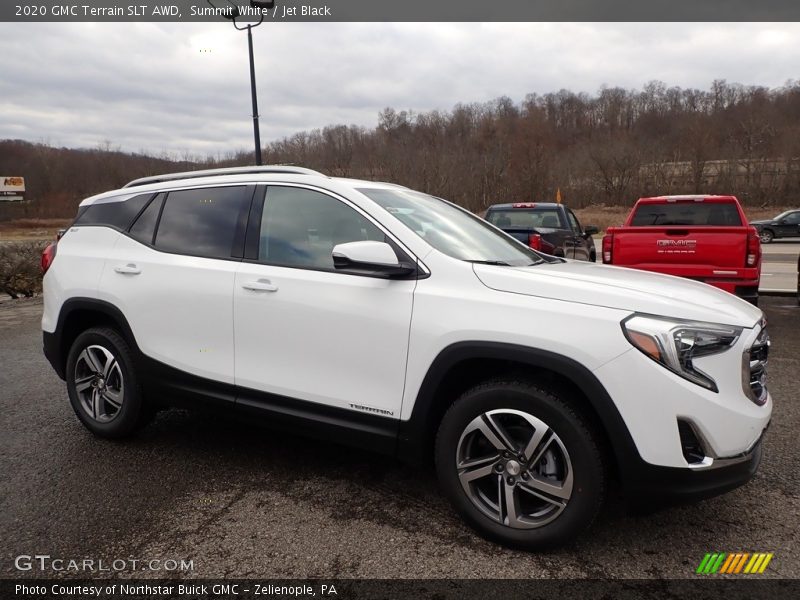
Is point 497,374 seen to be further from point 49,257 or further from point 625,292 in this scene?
point 49,257

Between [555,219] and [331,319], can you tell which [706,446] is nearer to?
Result: [331,319]

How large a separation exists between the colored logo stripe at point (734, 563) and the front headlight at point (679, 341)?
82 cm

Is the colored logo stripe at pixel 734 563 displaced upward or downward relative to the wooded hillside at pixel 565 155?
downward

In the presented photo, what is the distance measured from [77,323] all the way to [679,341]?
391cm

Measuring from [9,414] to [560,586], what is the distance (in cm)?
445

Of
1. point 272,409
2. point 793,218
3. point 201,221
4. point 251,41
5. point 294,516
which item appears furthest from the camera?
point 793,218

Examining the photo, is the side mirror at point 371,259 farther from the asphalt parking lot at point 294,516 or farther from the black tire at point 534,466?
the asphalt parking lot at point 294,516

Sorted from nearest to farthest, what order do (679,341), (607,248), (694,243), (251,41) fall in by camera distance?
(679,341), (694,243), (607,248), (251,41)

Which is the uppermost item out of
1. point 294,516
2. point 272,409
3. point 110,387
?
point 272,409

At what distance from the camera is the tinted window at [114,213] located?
13.0ft

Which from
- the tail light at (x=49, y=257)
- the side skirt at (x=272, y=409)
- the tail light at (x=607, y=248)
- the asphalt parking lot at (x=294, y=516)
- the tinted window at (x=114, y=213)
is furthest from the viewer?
the tail light at (x=607, y=248)

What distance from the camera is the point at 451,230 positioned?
133 inches

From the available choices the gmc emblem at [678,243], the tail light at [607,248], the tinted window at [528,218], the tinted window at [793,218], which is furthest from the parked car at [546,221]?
the tinted window at [793,218]

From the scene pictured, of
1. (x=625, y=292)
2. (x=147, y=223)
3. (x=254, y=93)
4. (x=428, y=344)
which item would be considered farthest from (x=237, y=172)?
(x=254, y=93)
